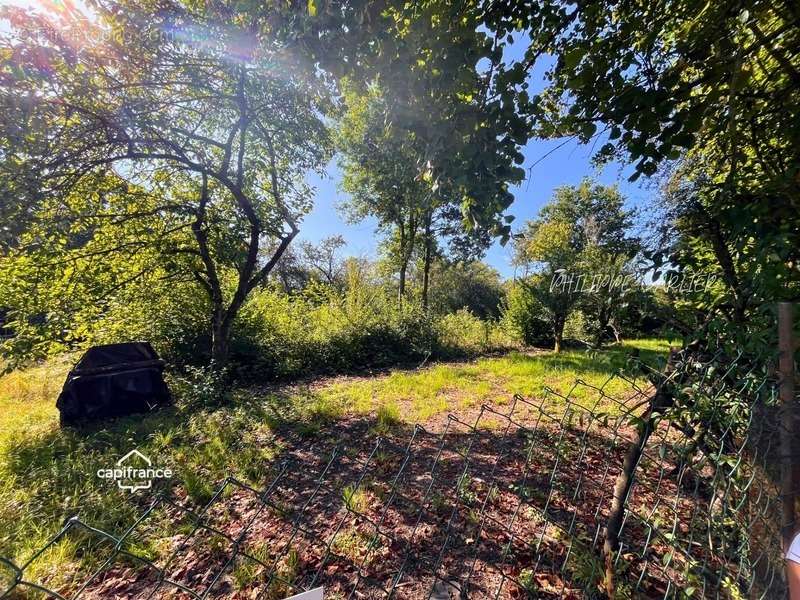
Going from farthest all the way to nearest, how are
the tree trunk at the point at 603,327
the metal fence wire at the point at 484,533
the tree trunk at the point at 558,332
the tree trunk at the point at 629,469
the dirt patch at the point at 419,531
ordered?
the tree trunk at the point at 558,332
the tree trunk at the point at 603,327
the dirt patch at the point at 419,531
the tree trunk at the point at 629,469
the metal fence wire at the point at 484,533

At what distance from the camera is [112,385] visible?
3.82 metres

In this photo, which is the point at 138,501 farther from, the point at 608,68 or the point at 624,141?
the point at 608,68

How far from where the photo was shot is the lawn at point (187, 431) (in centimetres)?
200

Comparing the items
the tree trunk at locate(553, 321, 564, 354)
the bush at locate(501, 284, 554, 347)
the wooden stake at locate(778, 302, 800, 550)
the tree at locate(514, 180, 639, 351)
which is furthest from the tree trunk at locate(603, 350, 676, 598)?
the bush at locate(501, 284, 554, 347)

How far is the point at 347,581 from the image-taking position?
64.2 inches

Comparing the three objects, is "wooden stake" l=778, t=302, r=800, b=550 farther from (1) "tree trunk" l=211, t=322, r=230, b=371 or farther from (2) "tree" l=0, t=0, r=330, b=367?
(1) "tree trunk" l=211, t=322, r=230, b=371

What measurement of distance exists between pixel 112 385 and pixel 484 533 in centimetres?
463

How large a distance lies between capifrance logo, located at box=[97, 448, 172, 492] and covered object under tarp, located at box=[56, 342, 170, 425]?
1415 millimetres

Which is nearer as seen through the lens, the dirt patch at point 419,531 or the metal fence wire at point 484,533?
the metal fence wire at point 484,533

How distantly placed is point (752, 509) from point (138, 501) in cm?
374

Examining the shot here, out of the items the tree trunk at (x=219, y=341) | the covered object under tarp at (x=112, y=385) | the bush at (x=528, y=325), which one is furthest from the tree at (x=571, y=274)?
the covered object under tarp at (x=112, y=385)

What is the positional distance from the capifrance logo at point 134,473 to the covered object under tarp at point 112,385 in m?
1.42

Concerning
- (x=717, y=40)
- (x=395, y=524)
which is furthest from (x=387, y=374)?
(x=717, y=40)

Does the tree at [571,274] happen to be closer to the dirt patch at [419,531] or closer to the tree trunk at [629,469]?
the tree trunk at [629,469]
